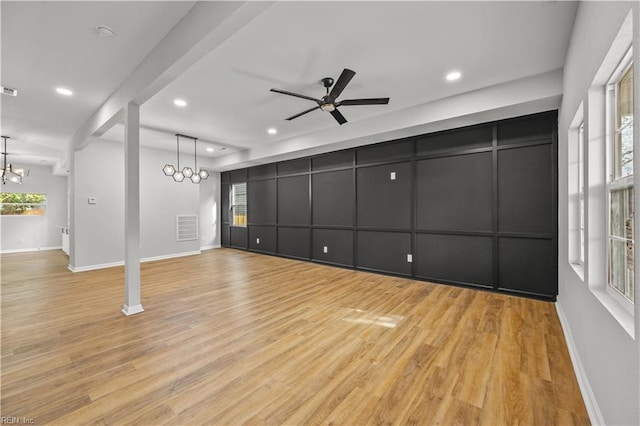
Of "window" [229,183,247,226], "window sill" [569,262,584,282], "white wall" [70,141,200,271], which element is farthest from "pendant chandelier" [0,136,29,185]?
"window sill" [569,262,584,282]

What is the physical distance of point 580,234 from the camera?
246 centimetres

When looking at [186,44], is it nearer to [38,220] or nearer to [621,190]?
[621,190]

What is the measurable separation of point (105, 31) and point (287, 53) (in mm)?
1667

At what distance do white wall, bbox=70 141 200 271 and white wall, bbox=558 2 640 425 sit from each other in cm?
758

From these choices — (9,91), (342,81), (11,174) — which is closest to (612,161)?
(342,81)

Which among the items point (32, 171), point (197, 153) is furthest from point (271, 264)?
point (32, 171)

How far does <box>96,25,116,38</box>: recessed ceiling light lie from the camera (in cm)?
235

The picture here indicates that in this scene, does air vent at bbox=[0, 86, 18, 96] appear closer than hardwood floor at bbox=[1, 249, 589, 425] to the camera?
No

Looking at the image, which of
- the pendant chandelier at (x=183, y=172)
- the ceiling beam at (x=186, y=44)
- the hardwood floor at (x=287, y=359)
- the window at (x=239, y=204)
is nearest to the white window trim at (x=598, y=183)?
the hardwood floor at (x=287, y=359)

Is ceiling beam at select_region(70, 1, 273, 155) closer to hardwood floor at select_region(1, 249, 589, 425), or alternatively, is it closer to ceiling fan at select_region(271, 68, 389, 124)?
ceiling fan at select_region(271, 68, 389, 124)

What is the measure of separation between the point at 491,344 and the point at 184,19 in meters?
3.97

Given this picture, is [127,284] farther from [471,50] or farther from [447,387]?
[471,50]

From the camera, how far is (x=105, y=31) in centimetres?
238

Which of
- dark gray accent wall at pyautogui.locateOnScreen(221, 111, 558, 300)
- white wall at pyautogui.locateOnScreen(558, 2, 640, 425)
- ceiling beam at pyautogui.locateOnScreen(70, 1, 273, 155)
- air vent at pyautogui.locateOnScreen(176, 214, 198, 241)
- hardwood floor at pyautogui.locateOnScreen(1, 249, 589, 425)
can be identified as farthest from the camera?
air vent at pyautogui.locateOnScreen(176, 214, 198, 241)
